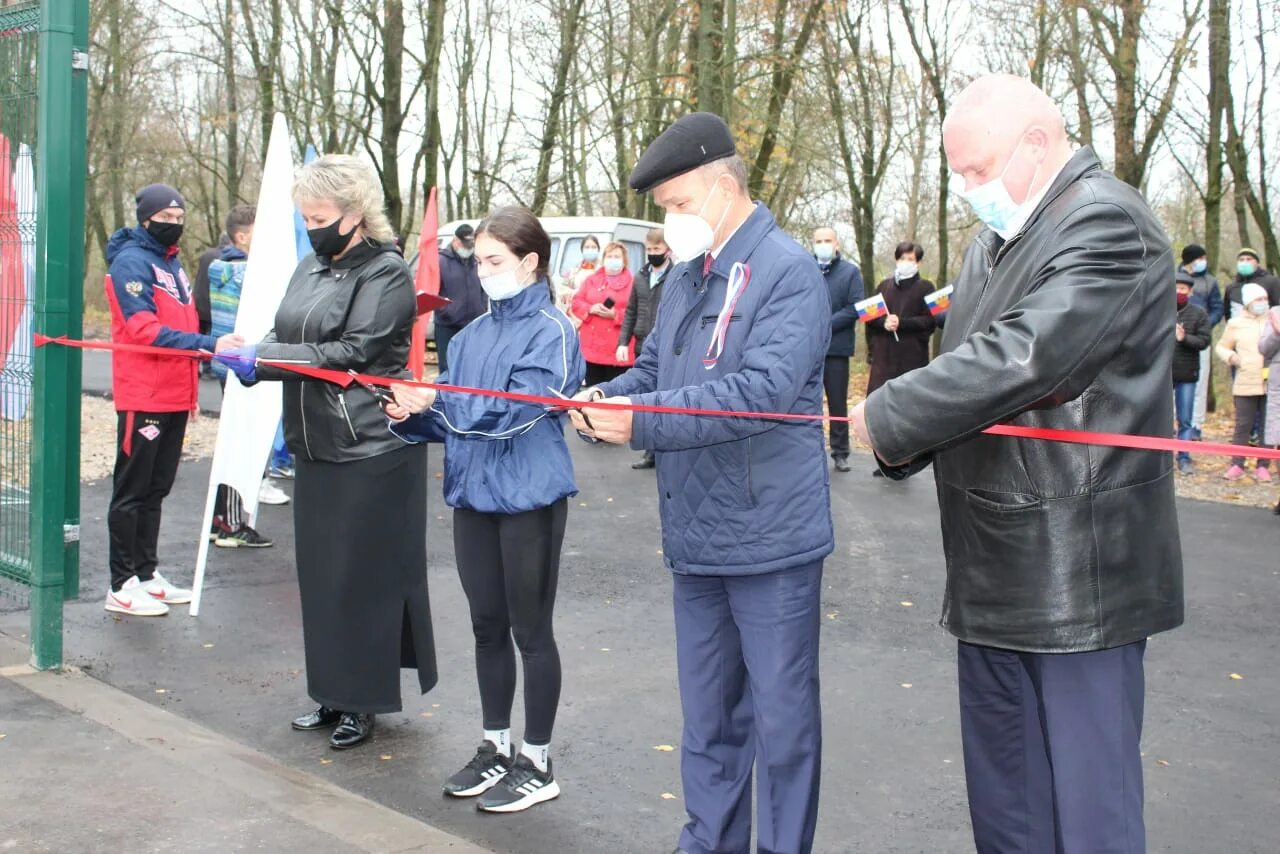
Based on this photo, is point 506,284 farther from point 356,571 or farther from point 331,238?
point 356,571

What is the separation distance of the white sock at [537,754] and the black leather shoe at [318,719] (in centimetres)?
101

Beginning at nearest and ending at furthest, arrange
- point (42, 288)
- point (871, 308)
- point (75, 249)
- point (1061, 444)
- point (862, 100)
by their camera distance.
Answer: point (1061, 444) → point (42, 288) → point (75, 249) → point (871, 308) → point (862, 100)

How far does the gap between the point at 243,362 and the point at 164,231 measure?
2.03 m

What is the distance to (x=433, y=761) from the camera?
15.6 feet

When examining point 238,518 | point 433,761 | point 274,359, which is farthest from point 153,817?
point 238,518

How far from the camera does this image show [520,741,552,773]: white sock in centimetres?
441

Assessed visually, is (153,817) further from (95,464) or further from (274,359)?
(95,464)

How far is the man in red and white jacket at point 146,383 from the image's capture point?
6.46 m

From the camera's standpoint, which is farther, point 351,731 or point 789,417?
point 351,731

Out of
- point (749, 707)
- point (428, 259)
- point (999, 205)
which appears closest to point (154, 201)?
point (428, 259)

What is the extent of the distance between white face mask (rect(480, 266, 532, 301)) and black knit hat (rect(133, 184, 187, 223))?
112 inches

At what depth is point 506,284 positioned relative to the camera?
4.34 meters

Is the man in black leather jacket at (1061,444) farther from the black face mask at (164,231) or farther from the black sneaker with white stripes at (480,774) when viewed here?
the black face mask at (164,231)

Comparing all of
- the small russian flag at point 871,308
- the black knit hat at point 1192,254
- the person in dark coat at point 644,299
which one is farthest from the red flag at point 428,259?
the black knit hat at point 1192,254
